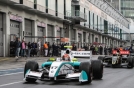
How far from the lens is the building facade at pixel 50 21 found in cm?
2986

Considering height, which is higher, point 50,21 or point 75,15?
point 75,15

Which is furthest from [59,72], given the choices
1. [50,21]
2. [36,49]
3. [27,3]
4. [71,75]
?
[50,21]

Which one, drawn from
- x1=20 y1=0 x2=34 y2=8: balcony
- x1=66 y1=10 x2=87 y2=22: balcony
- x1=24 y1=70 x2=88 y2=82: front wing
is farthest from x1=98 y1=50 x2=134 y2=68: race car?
x1=66 y1=10 x2=87 y2=22: balcony

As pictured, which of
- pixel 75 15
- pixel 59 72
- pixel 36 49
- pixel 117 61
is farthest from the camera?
pixel 75 15

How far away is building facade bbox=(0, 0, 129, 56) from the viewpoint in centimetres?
2986

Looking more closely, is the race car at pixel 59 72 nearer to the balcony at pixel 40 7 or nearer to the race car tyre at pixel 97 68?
the race car tyre at pixel 97 68

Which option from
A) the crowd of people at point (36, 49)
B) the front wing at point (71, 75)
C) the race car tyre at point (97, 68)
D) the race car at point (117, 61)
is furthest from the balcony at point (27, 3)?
the front wing at point (71, 75)

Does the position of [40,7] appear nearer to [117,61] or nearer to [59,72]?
[117,61]

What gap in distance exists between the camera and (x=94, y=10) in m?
69.4

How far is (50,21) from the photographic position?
42.4 m

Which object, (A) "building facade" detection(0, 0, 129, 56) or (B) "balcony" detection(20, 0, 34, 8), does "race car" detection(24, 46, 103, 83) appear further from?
(B) "balcony" detection(20, 0, 34, 8)

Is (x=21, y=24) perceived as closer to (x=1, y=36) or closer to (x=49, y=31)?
(x=1, y=36)

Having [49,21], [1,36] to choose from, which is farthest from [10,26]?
[49,21]

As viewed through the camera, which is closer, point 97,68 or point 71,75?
point 71,75
